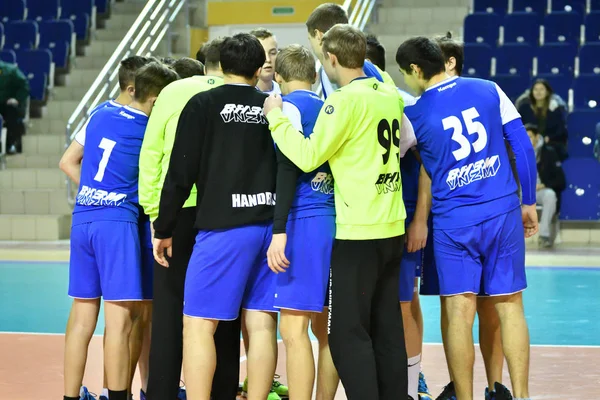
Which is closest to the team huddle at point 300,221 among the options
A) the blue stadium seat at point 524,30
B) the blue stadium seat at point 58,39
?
the blue stadium seat at point 524,30

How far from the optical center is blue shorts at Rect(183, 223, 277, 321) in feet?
15.2

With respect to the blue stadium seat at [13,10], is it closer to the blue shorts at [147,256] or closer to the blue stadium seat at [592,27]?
the blue stadium seat at [592,27]

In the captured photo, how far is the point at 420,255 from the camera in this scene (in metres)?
5.38

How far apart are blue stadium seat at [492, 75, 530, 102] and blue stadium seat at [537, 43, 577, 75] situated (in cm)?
57

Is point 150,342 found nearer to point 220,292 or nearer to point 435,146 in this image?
point 220,292

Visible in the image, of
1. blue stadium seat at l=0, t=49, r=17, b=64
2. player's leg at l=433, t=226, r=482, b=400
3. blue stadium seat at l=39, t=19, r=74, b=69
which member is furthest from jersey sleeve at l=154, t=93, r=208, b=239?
blue stadium seat at l=39, t=19, r=74, b=69

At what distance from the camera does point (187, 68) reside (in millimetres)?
5531

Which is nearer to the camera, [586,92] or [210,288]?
[210,288]

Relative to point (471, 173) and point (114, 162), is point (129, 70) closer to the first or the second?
point (114, 162)

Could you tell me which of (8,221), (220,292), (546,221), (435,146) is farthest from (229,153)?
(8,221)

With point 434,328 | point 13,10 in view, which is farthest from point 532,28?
point 13,10

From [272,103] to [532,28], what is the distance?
10822 millimetres

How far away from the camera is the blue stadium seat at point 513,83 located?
13.5 m

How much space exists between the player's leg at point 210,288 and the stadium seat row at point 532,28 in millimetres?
10517
